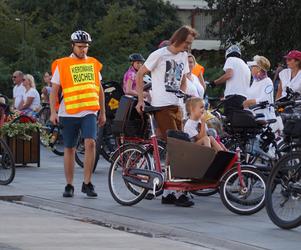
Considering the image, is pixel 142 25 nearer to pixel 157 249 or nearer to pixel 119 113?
pixel 119 113

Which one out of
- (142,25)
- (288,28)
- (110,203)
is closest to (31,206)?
(110,203)

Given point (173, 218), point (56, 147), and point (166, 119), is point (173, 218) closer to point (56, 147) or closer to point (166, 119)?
point (166, 119)

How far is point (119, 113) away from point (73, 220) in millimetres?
2468

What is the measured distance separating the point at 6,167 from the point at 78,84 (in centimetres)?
217

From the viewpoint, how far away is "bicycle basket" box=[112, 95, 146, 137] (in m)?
12.5

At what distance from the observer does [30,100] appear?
21.8 meters

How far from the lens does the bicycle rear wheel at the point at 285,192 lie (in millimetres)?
9711

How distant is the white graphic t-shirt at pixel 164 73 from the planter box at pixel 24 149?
5.10 meters

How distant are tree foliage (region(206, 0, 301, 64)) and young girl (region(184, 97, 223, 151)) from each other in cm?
1771

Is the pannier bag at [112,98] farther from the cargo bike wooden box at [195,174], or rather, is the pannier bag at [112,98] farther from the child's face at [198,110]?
the child's face at [198,110]

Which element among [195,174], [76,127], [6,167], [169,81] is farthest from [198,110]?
[6,167]

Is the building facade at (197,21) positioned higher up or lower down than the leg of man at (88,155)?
higher up

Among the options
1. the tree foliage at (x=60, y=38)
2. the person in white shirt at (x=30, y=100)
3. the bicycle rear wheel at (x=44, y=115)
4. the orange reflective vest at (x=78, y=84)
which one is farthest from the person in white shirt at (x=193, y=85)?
the tree foliage at (x=60, y=38)

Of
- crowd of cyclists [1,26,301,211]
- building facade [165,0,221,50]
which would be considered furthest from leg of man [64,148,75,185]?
building facade [165,0,221,50]
